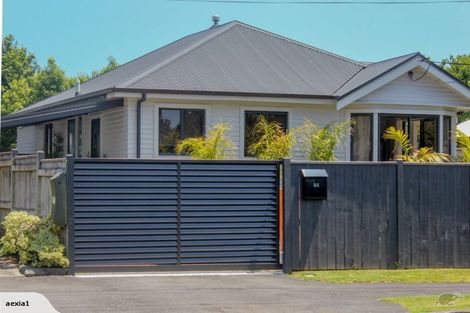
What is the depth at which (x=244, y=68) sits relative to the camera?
844 inches

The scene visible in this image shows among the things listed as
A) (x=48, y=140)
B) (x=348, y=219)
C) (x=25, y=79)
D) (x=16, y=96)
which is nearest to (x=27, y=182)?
(x=348, y=219)

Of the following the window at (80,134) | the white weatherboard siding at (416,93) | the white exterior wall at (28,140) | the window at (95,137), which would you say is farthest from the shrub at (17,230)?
the white exterior wall at (28,140)

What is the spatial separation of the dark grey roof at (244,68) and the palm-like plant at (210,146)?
142cm

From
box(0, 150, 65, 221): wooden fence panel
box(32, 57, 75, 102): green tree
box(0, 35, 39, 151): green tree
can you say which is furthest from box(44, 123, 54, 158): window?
box(32, 57, 75, 102): green tree

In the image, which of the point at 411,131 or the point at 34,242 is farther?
the point at 411,131

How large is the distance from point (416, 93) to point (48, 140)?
42.0 feet

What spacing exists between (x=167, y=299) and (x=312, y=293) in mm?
2308

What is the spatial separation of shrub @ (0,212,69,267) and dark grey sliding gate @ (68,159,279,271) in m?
0.33

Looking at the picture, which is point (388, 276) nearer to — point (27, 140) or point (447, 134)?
point (447, 134)

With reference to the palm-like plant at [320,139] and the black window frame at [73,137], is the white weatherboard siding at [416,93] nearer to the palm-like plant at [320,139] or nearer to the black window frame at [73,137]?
the palm-like plant at [320,139]

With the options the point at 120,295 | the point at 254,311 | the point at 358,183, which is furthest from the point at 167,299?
the point at 358,183

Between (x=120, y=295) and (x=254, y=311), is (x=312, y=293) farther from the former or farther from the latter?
(x=120, y=295)

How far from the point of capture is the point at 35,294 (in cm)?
1068

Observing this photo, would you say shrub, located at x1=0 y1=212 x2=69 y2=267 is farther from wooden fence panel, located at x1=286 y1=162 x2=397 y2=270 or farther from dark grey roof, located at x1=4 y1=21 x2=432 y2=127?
dark grey roof, located at x1=4 y1=21 x2=432 y2=127
